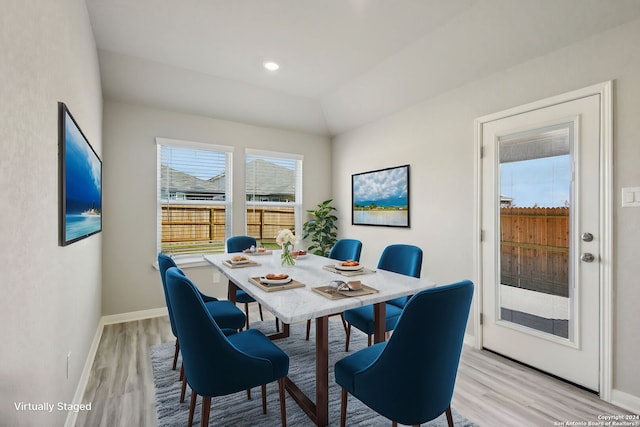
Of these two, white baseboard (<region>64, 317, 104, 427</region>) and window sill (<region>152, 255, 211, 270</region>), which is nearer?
white baseboard (<region>64, 317, 104, 427</region>)

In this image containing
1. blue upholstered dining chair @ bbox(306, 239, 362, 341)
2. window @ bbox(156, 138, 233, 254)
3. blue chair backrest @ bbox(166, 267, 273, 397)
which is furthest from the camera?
window @ bbox(156, 138, 233, 254)

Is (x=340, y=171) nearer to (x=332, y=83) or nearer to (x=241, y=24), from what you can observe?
(x=332, y=83)

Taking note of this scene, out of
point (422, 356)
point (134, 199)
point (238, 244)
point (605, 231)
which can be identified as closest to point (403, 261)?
point (605, 231)

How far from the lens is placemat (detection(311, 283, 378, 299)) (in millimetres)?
1698

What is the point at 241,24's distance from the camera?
2600 mm

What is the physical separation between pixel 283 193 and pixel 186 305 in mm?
3556

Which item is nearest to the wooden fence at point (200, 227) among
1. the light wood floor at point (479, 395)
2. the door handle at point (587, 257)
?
the light wood floor at point (479, 395)

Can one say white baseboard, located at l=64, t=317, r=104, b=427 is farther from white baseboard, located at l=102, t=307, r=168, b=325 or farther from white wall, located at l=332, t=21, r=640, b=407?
white wall, located at l=332, t=21, r=640, b=407

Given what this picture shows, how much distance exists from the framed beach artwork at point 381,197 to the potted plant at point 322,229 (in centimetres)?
42

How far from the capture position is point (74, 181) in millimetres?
1854

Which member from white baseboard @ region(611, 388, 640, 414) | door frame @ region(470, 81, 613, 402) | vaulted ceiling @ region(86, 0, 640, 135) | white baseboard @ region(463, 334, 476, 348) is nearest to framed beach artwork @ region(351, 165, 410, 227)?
vaulted ceiling @ region(86, 0, 640, 135)

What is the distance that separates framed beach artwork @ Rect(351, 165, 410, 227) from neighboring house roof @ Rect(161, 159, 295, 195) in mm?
1074

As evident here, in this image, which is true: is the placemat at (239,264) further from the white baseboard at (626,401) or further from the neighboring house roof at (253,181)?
the white baseboard at (626,401)

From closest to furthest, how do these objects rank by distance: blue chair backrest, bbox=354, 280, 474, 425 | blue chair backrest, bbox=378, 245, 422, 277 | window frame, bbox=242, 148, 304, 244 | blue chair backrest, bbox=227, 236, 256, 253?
1. blue chair backrest, bbox=354, 280, 474, 425
2. blue chair backrest, bbox=378, 245, 422, 277
3. blue chair backrest, bbox=227, 236, 256, 253
4. window frame, bbox=242, 148, 304, 244
